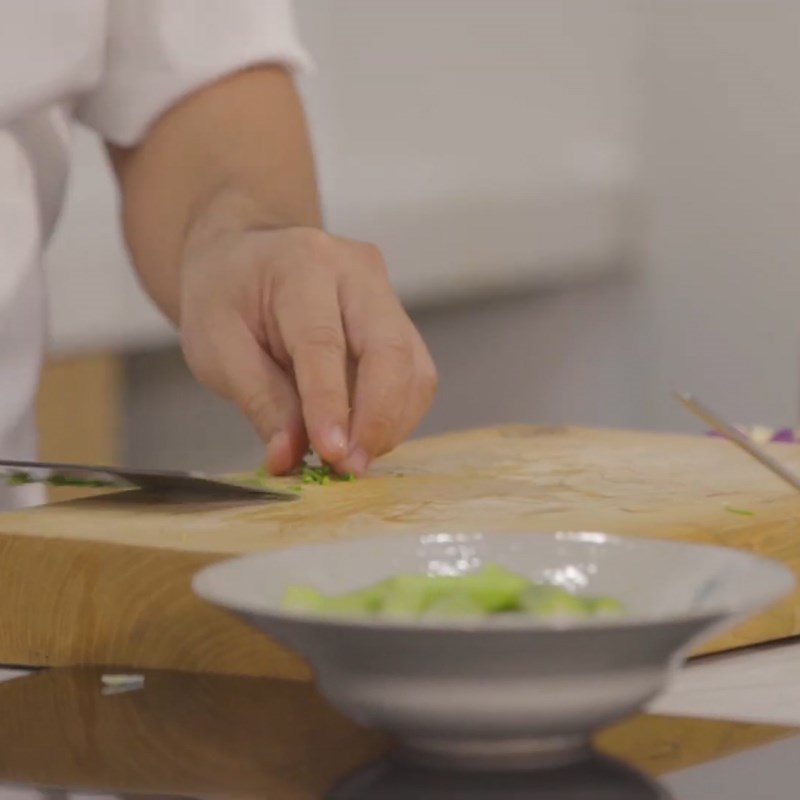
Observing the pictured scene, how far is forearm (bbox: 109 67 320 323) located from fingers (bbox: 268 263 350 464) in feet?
0.48

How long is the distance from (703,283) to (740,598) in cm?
239

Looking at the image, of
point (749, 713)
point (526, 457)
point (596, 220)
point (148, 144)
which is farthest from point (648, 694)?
point (596, 220)

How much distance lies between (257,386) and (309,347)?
0.16 ft

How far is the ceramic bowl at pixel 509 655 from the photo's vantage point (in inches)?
18.8

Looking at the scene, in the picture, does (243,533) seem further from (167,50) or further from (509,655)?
(167,50)

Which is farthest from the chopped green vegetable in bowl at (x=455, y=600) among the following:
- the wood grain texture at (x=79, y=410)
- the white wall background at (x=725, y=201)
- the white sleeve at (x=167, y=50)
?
the white wall background at (x=725, y=201)

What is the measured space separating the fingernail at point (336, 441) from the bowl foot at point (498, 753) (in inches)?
17.5

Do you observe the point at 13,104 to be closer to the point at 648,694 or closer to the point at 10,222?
the point at 10,222

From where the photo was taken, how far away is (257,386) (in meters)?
1.01

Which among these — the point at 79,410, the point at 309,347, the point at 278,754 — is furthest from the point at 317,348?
the point at 79,410

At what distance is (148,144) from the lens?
122 centimetres

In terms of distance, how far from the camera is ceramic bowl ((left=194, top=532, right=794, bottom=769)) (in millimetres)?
477

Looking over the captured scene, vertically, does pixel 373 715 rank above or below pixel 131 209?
below

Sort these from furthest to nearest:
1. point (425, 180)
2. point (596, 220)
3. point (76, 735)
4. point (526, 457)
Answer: point (596, 220)
point (425, 180)
point (526, 457)
point (76, 735)
